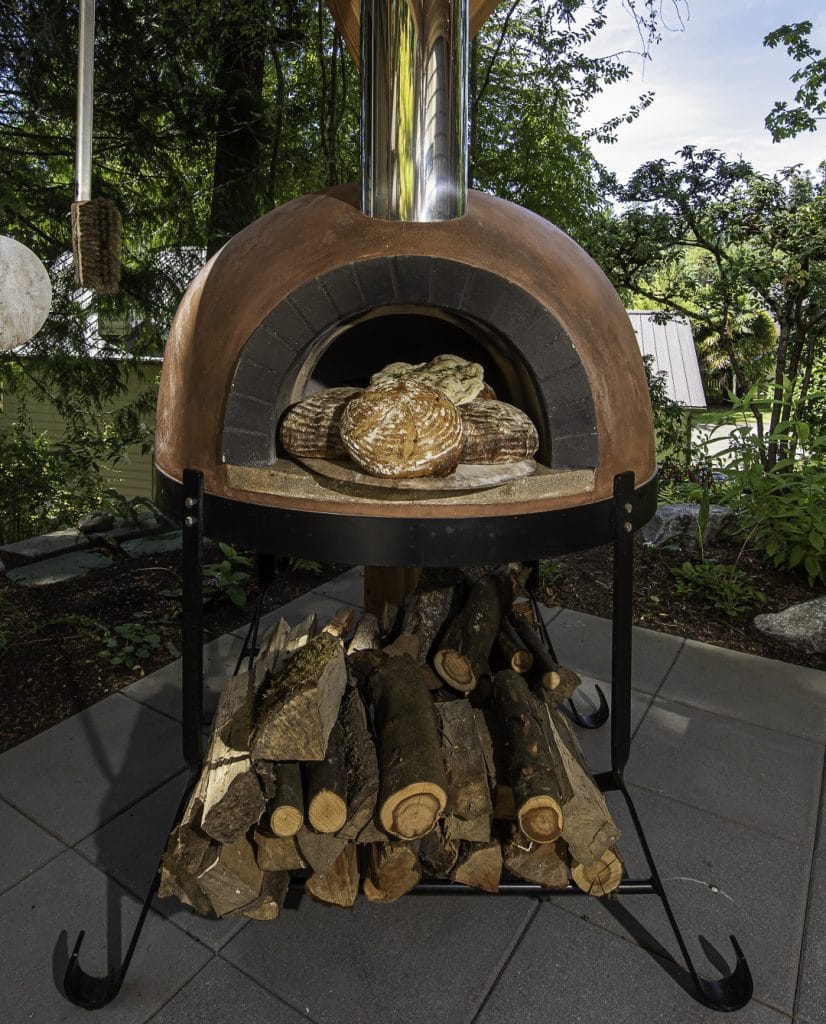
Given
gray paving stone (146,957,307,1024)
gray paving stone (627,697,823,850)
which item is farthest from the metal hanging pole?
gray paving stone (627,697,823,850)

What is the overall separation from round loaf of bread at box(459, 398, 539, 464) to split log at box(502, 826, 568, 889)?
0.90 m

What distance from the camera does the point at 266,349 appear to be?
150 centimetres

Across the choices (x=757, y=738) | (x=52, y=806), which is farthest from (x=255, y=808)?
(x=757, y=738)

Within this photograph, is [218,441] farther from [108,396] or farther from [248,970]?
[108,396]

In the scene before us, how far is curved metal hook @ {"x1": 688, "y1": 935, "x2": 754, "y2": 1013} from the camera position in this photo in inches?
59.7

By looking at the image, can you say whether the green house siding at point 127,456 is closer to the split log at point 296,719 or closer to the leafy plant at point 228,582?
the leafy plant at point 228,582

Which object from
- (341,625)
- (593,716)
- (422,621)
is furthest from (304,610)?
(593,716)

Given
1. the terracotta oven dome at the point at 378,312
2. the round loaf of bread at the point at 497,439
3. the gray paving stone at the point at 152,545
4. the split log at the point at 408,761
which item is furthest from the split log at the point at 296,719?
the gray paving stone at the point at 152,545

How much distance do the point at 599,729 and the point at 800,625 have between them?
59.0 inches

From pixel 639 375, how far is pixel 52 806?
86.2 inches

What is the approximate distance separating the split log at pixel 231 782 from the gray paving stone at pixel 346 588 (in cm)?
205

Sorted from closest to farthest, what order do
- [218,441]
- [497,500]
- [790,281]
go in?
[497,500] → [218,441] → [790,281]

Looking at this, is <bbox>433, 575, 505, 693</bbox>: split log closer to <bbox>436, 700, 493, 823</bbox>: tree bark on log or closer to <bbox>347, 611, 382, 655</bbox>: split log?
<bbox>347, 611, 382, 655</bbox>: split log

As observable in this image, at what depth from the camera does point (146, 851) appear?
1.95m
